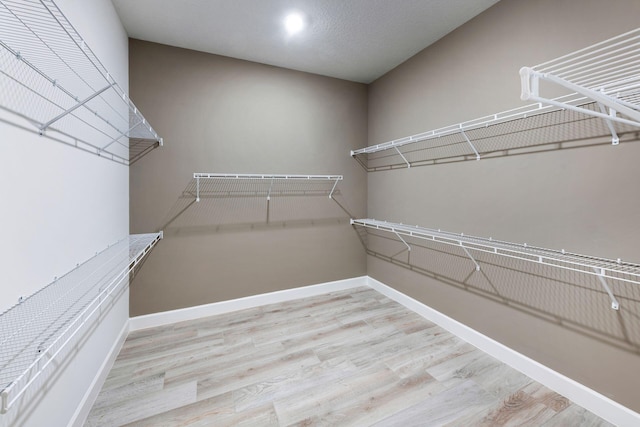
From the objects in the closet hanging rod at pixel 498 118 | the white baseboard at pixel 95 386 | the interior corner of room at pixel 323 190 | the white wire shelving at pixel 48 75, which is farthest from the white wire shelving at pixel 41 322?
the closet hanging rod at pixel 498 118

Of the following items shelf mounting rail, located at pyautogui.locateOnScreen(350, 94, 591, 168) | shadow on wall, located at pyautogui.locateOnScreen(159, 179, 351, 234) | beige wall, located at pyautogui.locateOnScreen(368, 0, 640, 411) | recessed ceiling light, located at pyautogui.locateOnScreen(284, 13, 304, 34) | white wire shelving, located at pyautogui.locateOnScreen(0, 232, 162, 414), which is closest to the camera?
white wire shelving, located at pyautogui.locateOnScreen(0, 232, 162, 414)

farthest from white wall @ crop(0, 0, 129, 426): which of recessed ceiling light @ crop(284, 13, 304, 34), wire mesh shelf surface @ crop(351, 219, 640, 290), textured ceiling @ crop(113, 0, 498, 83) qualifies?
wire mesh shelf surface @ crop(351, 219, 640, 290)

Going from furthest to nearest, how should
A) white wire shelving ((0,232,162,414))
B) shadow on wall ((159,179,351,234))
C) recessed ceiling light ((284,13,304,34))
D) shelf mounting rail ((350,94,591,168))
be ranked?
shadow on wall ((159,179,351,234)), recessed ceiling light ((284,13,304,34)), shelf mounting rail ((350,94,591,168)), white wire shelving ((0,232,162,414))

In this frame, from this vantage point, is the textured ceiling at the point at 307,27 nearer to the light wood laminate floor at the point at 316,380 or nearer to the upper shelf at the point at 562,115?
the upper shelf at the point at 562,115

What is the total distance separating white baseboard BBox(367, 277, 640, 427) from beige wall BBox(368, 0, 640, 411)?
40mm

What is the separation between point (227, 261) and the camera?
8.09 ft

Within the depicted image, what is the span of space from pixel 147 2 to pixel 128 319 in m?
2.24

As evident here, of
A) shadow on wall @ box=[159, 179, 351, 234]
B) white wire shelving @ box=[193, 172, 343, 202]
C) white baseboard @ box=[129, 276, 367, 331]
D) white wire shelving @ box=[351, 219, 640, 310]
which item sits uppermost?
white wire shelving @ box=[193, 172, 343, 202]

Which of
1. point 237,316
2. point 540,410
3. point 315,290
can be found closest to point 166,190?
point 237,316

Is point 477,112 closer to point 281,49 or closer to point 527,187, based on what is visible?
point 527,187

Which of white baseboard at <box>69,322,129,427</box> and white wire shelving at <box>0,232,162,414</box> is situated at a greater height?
white wire shelving at <box>0,232,162,414</box>

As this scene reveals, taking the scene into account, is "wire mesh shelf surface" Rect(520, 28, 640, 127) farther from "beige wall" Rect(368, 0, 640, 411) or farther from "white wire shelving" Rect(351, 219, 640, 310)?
"white wire shelving" Rect(351, 219, 640, 310)

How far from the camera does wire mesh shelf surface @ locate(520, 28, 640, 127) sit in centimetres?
84

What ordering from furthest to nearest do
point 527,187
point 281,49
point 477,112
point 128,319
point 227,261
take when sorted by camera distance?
1. point 227,261
2. point 281,49
3. point 128,319
4. point 477,112
5. point 527,187
